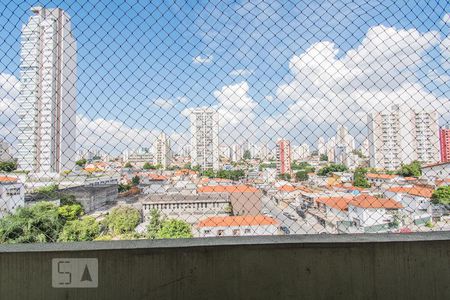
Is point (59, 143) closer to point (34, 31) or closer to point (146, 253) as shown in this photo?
point (34, 31)

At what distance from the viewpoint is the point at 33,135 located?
163 centimetres

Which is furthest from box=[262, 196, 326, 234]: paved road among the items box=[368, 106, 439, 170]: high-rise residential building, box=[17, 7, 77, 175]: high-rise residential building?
box=[17, 7, 77, 175]: high-rise residential building

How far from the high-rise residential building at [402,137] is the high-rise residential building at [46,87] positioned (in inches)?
63.0

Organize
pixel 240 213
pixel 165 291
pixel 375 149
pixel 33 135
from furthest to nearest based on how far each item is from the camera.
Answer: pixel 240 213, pixel 375 149, pixel 33 135, pixel 165 291

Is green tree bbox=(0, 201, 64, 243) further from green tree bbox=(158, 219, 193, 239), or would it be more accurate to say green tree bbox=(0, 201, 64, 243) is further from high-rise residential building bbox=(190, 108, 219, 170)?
high-rise residential building bbox=(190, 108, 219, 170)

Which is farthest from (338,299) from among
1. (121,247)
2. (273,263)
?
(121,247)

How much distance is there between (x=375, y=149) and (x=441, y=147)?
67 cm

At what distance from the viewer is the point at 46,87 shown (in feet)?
5.67

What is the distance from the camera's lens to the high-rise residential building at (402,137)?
174 centimetres

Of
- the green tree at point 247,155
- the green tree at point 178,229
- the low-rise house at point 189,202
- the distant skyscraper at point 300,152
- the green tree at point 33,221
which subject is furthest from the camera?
the green tree at point 178,229

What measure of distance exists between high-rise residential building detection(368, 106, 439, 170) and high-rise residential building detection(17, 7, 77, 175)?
1.60 metres

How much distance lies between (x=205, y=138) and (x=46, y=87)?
921 mm

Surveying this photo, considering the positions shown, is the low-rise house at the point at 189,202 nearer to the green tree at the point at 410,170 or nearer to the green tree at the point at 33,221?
the green tree at the point at 33,221

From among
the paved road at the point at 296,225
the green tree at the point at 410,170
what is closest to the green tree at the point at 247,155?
the paved road at the point at 296,225
